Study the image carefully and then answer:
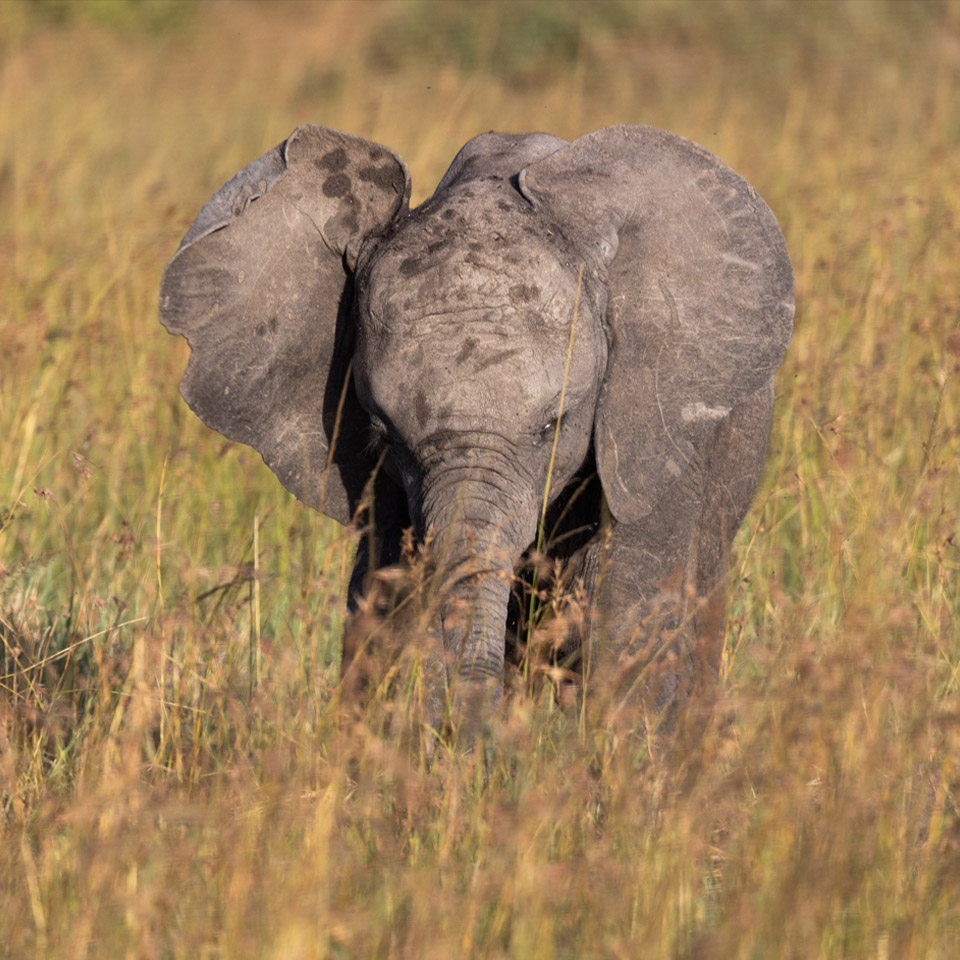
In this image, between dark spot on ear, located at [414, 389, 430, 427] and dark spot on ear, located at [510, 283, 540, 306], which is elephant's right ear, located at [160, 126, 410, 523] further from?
dark spot on ear, located at [510, 283, 540, 306]

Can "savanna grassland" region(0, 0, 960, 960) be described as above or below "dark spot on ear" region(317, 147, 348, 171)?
below

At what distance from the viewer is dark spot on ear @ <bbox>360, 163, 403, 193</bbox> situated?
3963 millimetres

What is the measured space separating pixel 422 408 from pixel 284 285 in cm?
62

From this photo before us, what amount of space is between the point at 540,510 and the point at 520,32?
1142 centimetres

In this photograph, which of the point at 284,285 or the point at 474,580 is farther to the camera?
the point at 284,285

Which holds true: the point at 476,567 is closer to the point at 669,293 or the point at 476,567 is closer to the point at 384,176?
the point at 669,293

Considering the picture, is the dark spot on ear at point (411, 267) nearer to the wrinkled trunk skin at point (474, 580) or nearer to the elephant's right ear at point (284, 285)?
the elephant's right ear at point (284, 285)

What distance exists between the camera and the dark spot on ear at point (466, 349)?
3.55m

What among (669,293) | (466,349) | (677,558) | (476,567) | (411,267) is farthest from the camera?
(677,558)

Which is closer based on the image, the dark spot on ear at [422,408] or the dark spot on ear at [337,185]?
the dark spot on ear at [422,408]

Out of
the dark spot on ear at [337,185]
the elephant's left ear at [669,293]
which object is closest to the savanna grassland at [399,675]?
Answer: the elephant's left ear at [669,293]

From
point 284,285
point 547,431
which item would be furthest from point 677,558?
point 284,285

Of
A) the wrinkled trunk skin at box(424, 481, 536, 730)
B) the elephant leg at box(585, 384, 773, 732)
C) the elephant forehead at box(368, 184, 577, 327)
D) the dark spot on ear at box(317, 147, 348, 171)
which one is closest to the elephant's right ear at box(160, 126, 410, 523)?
the dark spot on ear at box(317, 147, 348, 171)

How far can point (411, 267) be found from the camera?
3.70m
